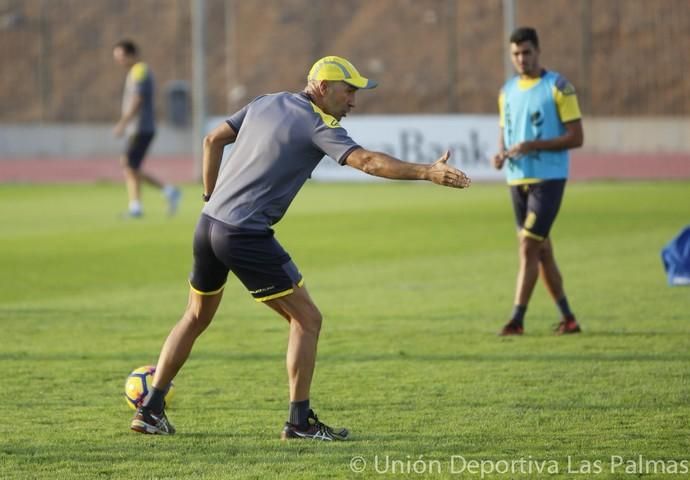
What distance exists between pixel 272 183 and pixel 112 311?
542 cm

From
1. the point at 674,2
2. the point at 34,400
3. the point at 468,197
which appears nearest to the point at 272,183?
the point at 34,400

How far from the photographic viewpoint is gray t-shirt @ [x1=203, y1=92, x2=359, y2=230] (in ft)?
21.7

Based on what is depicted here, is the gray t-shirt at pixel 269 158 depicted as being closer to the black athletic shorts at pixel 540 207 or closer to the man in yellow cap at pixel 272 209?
the man in yellow cap at pixel 272 209

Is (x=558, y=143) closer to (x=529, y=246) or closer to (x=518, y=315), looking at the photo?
(x=529, y=246)

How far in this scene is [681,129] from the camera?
3594 cm

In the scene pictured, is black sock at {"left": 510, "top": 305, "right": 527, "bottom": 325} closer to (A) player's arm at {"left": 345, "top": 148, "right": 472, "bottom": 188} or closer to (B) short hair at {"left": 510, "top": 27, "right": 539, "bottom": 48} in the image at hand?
(B) short hair at {"left": 510, "top": 27, "right": 539, "bottom": 48}

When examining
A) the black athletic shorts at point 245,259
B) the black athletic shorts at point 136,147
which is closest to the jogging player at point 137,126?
the black athletic shorts at point 136,147

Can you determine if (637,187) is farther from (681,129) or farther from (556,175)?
(556,175)

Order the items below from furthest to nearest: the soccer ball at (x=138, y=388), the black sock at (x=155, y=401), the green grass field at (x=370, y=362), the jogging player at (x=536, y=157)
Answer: the jogging player at (x=536, y=157) → the soccer ball at (x=138, y=388) → the black sock at (x=155, y=401) → the green grass field at (x=370, y=362)

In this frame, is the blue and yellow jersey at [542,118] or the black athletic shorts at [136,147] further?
the black athletic shorts at [136,147]

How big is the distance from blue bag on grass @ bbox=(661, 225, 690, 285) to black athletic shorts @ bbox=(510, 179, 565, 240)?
2611 mm

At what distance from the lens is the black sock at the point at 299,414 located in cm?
685

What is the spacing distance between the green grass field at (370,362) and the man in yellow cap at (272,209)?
380mm

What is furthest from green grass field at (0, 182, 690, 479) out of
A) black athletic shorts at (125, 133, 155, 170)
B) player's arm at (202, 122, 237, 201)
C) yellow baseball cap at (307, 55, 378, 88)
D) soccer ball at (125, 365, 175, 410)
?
black athletic shorts at (125, 133, 155, 170)
